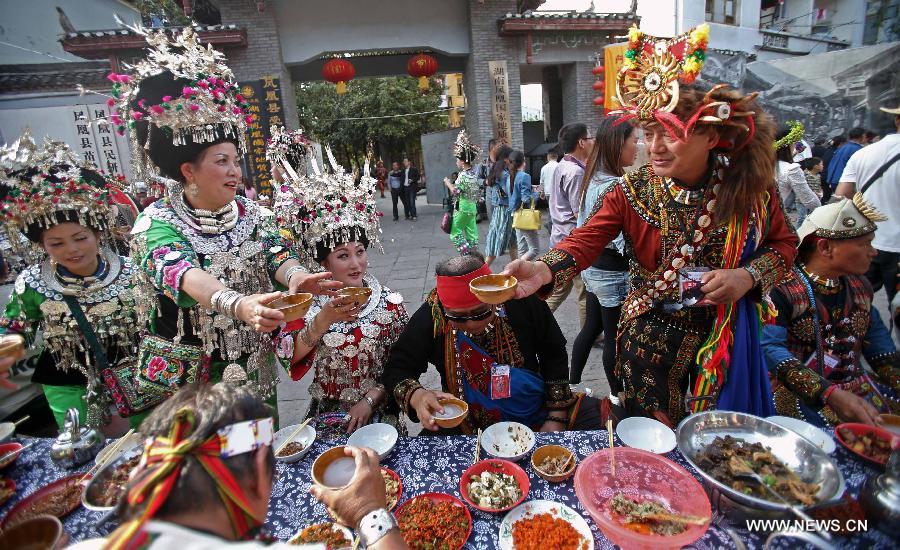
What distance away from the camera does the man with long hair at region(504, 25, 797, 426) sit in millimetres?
1753

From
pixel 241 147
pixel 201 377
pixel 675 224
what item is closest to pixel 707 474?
pixel 675 224

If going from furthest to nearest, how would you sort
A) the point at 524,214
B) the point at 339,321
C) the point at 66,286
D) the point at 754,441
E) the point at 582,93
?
1. the point at 582,93
2. the point at 524,214
3. the point at 66,286
4. the point at 339,321
5. the point at 754,441

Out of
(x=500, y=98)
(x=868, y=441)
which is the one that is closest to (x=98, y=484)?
(x=868, y=441)

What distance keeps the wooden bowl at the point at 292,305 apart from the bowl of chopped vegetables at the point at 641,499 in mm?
1099

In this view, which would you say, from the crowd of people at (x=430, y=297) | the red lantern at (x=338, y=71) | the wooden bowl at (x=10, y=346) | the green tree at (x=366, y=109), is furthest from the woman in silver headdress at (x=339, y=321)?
the green tree at (x=366, y=109)

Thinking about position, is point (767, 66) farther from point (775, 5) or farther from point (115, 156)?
point (115, 156)

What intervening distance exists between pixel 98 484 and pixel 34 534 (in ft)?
0.78

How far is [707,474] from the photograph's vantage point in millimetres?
1327

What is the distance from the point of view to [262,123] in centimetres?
1084

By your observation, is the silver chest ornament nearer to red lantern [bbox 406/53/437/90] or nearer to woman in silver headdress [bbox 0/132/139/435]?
woman in silver headdress [bbox 0/132/139/435]

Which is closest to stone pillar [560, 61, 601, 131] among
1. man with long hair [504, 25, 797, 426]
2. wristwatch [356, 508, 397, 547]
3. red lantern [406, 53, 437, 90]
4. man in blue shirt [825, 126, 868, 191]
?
red lantern [406, 53, 437, 90]

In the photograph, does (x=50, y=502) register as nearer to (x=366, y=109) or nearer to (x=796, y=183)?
(x=796, y=183)

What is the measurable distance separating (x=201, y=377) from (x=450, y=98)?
23331mm

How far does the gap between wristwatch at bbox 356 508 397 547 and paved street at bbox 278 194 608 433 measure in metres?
2.38
